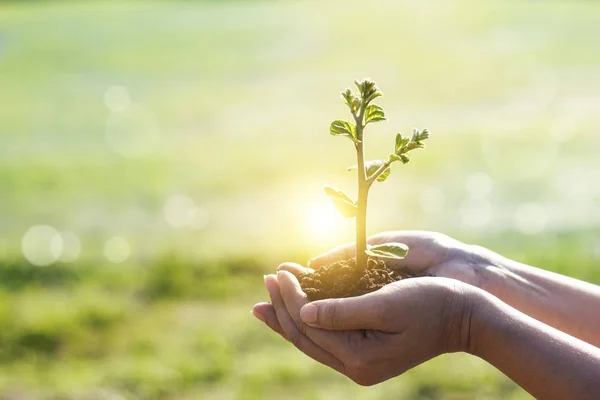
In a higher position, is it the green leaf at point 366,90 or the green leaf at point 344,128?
the green leaf at point 366,90

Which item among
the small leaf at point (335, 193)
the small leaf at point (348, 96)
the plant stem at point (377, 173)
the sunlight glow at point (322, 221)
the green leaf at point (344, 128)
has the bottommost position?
the sunlight glow at point (322, 221)

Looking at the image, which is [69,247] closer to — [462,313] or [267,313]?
[267,313]

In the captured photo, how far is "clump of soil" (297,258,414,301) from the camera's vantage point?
2.72 meters

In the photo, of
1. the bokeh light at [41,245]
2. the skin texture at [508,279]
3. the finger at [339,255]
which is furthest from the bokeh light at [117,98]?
the skin texture at [508,279]

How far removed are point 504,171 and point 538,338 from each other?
8.09 meters

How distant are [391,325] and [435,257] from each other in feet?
2.58

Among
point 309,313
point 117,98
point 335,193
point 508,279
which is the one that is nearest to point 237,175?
point 117,98

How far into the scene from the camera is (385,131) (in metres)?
11.4

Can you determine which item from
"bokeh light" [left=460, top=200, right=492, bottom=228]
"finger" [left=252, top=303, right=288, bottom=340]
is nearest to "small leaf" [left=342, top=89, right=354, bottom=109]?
"finger" [left=252, top=303, right=288, bottom=340]

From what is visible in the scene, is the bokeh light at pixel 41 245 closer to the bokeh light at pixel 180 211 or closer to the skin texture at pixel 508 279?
the bokeh light at pixel 180 211

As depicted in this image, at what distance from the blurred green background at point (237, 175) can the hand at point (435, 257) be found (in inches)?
85.5

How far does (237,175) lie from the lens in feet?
34.4

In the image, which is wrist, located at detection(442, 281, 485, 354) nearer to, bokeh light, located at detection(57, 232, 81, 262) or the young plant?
the young plant

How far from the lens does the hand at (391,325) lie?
8.23 ft
